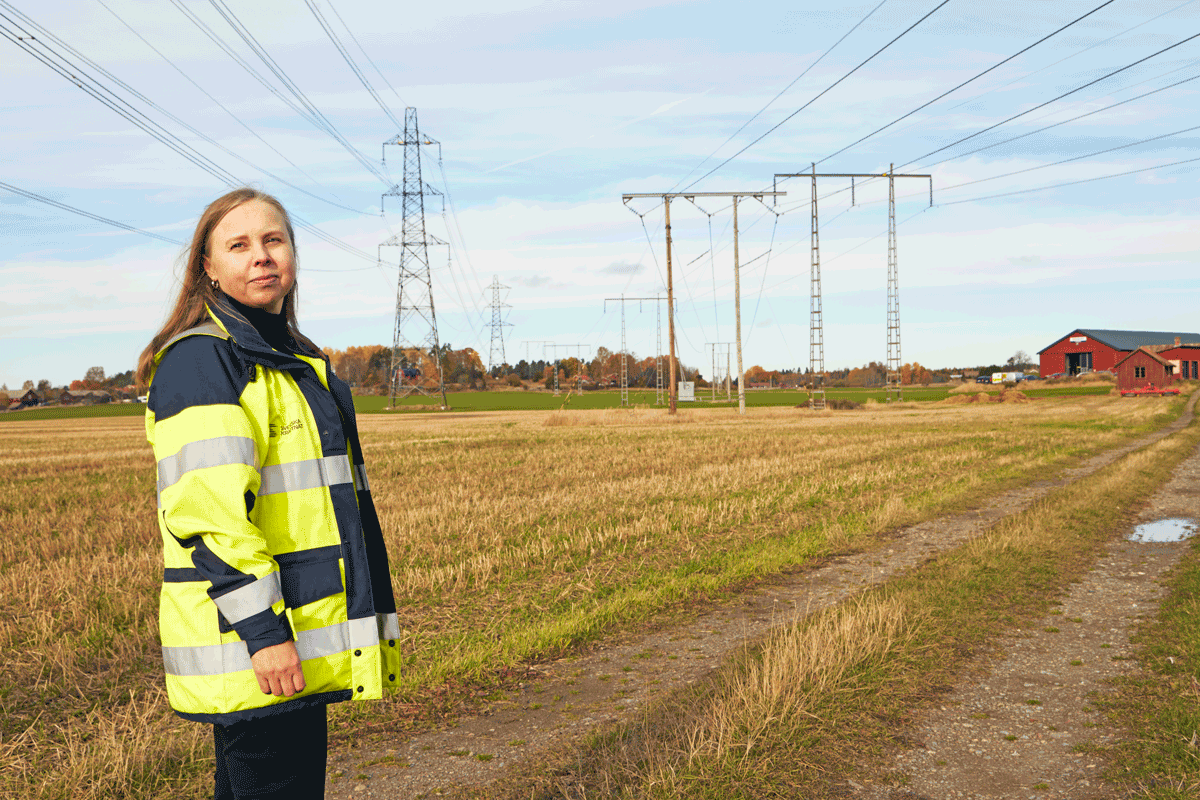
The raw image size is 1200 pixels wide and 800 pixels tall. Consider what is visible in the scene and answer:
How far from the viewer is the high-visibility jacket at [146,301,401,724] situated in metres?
2.29

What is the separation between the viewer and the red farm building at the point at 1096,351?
9681 cm

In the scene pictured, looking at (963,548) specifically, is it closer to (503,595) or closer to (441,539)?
(503,595)

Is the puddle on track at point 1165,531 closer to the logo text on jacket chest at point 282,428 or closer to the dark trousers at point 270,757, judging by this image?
the dark trousers at point 270,757

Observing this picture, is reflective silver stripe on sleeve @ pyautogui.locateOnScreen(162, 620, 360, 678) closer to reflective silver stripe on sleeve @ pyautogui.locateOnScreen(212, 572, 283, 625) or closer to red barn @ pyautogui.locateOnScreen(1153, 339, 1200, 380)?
reflective silver stripe on sleeve @ pyautogui.locateOnScreen(212, 572, 283, 625)

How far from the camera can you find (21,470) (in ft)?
75.0

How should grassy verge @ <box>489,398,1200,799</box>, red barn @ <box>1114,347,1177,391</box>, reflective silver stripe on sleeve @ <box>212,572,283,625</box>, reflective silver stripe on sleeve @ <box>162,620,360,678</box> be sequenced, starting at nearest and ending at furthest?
→ reflective silver stripe on sleeve @ <box>212,572,283,625</box> → reflective silver stripe on sleeve @ <box>162,620,360,678</box> → grassy verge @ <box>489,398,1200,799</box> → red barn @ <box>1114,347,1177,391</box>

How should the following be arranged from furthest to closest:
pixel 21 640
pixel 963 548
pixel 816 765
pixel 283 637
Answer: pixel 963 548
pixel 21 640
pixel 816 765
pixel 283 637

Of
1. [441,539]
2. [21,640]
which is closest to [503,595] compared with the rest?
[441,539]

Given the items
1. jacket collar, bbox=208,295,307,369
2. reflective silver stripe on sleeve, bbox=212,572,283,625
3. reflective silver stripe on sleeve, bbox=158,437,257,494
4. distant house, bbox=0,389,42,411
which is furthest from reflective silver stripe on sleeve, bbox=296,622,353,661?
distant house, bbox=0,389,42,411

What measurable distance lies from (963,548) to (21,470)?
24861mm

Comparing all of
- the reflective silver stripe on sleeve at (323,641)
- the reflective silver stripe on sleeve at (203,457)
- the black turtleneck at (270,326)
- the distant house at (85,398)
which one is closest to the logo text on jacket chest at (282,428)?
the reflective silver stripe on sleeve at (203,457)

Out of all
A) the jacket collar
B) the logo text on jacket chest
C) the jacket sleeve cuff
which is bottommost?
the jacket sleeve cuff

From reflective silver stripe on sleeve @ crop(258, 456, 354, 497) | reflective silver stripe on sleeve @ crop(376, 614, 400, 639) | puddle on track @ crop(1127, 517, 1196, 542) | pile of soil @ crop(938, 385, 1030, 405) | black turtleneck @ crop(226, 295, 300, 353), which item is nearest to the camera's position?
reflective silver stripe on sleeve @ crop(258, 456, 354, 497)

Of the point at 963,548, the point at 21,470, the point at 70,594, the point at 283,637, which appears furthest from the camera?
the point at 21,470
